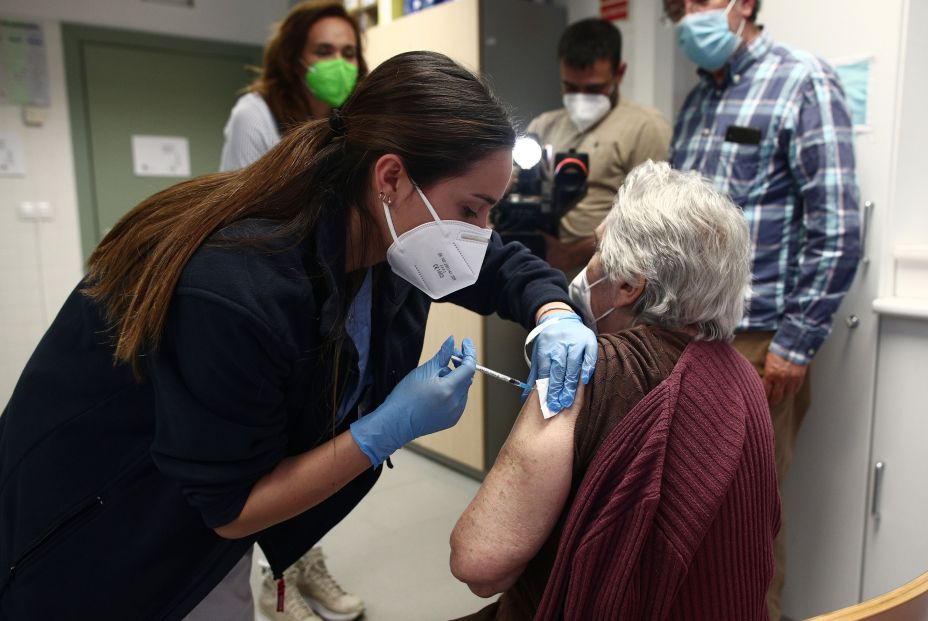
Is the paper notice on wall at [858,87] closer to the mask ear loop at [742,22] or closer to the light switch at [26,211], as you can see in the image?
the mask ear loop at [742,22]

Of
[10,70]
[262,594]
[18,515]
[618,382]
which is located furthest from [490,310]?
[10,70]

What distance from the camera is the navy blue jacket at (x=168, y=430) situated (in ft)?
2.65

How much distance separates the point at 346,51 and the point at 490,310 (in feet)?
3.35

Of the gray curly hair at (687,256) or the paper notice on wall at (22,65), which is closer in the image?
the gray curly hair at (687,256)

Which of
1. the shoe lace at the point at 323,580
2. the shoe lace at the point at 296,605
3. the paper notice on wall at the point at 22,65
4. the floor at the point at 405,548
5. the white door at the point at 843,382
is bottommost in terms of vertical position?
the floor at the point at 405,548

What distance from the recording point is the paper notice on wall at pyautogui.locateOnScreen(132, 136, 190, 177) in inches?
146

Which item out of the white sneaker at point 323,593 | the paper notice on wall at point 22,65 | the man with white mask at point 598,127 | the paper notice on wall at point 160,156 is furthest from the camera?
the paper notice on wall at point 160,156

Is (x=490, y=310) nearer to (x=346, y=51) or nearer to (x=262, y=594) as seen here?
(x=346, y=51)

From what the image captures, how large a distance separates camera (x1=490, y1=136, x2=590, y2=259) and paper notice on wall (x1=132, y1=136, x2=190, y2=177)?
8.48ft

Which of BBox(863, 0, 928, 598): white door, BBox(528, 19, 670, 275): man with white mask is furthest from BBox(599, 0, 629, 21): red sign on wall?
BBox(863, 0, 928, 598): white door

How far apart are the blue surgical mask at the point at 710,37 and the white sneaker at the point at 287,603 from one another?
6.17 ft

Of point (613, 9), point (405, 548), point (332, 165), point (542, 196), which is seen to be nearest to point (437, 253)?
point (332, 165)

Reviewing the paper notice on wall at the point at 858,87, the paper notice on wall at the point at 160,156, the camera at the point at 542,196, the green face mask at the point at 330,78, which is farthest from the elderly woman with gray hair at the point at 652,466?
the paper notice on wall at the point at 160,156

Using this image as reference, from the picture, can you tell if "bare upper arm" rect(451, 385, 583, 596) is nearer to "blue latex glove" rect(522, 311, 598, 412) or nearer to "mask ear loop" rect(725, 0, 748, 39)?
"blue latex glove" rect(522, 311, 598, 412)
